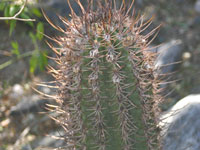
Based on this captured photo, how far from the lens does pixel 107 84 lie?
1.89 m

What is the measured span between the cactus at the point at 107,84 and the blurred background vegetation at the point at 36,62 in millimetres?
909

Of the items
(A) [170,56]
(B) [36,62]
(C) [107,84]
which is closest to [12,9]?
(B) [36,62]

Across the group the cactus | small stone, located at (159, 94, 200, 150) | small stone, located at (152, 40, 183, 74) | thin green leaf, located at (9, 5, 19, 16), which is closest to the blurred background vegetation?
thin green leaf, located at (9, 5, 19, 16)

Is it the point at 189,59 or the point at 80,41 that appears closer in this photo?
the point at 80,41

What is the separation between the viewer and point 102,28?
192 cm

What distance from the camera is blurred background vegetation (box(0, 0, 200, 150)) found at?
11.6 ft

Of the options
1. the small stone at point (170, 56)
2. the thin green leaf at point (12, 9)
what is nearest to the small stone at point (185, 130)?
the small stone at point (170, 56)

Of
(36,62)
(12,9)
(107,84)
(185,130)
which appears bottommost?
(185,130)

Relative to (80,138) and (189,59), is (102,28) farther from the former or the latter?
(189,59)

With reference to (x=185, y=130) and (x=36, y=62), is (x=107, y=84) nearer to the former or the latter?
(x=185, y=130)

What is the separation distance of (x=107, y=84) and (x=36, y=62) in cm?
183

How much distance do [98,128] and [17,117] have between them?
2744 millimetres

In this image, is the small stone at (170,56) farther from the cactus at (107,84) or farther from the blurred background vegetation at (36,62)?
the cactus at (107,84)

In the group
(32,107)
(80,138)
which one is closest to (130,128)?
(80,138)
